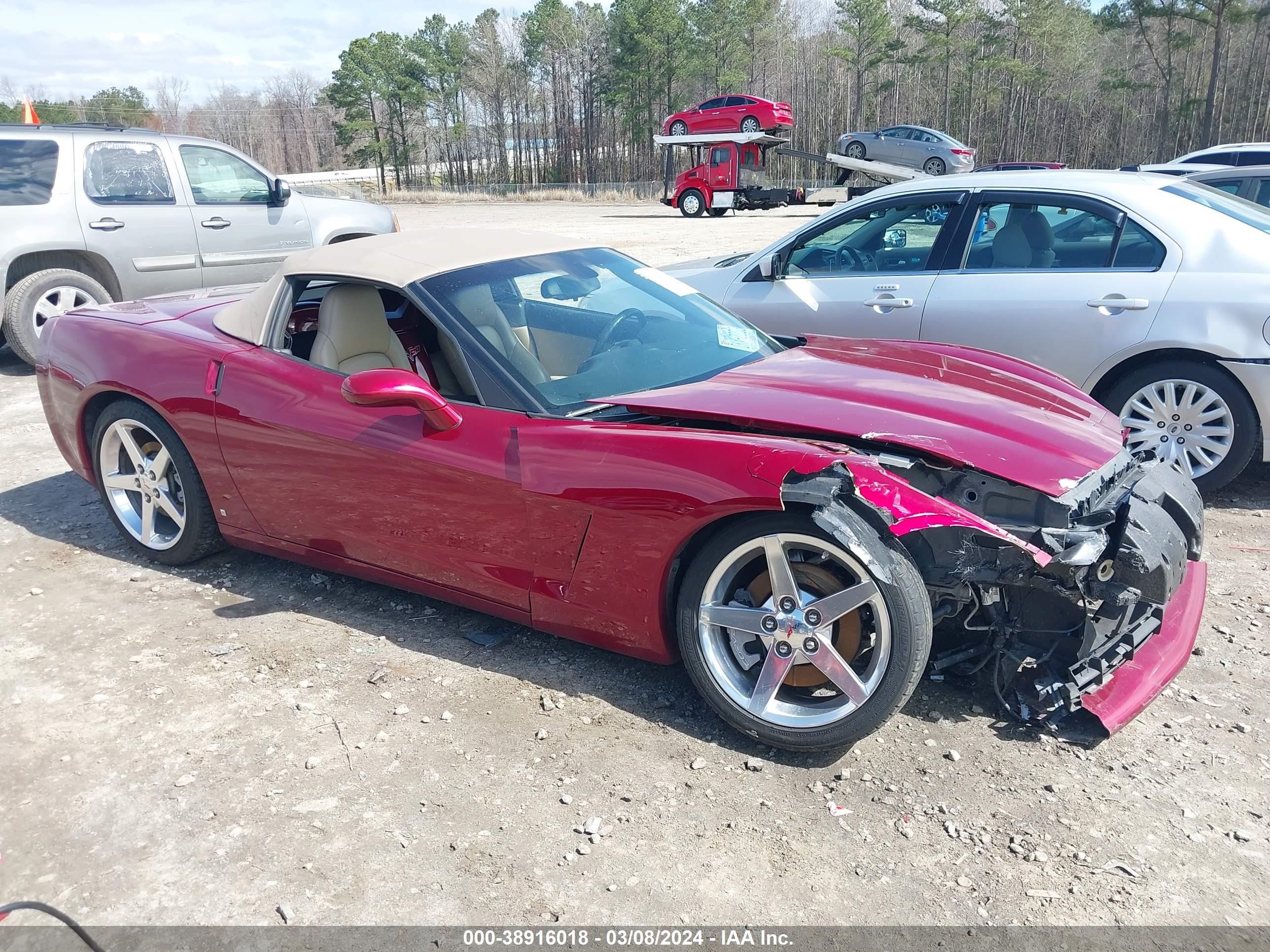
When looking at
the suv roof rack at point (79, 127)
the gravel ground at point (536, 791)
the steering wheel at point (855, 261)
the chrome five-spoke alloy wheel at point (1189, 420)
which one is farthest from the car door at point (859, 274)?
the suv roof rack at point (79, 127)

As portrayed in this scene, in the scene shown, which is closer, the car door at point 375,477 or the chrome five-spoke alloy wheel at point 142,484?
the car door at point 375,477

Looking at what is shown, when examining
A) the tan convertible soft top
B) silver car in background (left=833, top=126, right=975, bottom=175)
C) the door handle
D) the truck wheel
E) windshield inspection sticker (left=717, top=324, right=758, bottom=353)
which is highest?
silver car in background (left=833, top=126, right=975, bottom=175)

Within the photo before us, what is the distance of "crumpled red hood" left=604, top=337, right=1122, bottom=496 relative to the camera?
2871mm

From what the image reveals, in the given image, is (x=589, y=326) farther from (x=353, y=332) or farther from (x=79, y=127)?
(x=79, y=127)

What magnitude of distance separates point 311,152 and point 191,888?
2815 inches

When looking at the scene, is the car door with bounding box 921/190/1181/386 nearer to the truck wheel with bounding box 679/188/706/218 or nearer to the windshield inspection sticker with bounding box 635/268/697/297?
the windshield inspection sticker with bounding box 635/268/697/297

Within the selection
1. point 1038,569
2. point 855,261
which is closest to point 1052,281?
point 855,261

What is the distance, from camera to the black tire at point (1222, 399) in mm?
4746

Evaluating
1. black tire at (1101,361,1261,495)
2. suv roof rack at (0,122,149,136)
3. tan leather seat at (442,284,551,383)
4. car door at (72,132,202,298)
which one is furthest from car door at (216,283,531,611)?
suv roof rack at (0,122,149,136)

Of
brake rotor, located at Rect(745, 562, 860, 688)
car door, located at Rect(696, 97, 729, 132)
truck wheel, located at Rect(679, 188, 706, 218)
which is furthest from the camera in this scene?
car door, located at Rect(696, 97, 729, 132)

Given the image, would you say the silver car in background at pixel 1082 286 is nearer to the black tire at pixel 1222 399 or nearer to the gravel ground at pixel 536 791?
the black tire at pixel 1222 399

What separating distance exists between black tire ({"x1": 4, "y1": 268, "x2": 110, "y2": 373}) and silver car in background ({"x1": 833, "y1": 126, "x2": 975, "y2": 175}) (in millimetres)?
25997

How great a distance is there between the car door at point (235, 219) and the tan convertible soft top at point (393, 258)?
530 cm

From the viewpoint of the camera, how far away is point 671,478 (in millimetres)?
2889
